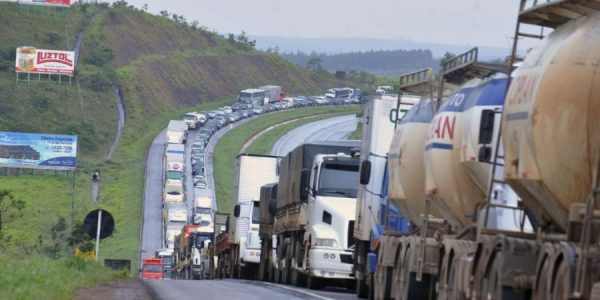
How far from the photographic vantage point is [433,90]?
925 inches

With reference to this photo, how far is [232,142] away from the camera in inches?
5310

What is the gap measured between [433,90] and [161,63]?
148219 mm

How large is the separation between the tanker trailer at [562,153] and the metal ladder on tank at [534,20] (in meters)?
0.17

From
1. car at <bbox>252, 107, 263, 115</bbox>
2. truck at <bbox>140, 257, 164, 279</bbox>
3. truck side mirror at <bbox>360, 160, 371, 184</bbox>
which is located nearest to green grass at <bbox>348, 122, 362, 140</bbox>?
car at <bbox>252, 107, 263, 115</bbox>

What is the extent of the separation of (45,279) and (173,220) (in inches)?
2780

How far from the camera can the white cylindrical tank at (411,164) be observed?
2202cm

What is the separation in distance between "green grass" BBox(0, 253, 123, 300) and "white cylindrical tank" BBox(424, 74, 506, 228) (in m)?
5.62

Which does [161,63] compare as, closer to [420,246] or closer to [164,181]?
[164,181]

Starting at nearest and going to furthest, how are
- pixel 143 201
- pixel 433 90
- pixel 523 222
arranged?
pixel 523 222, pixel 433 90, pixel 143 201

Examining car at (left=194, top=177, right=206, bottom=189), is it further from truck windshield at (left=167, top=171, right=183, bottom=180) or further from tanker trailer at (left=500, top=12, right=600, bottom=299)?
tanker trailer at (left=500, top=12, right=600, bottom=299)

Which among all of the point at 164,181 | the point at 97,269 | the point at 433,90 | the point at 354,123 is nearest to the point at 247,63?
the point at 354,123

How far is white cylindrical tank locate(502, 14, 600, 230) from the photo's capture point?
13.0 meters

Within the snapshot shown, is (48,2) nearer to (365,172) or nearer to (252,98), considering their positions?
(252,98)

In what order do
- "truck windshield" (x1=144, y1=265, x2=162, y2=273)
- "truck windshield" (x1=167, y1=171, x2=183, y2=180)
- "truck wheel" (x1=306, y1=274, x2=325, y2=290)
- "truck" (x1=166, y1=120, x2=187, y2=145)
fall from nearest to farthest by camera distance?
"truck wheel" (x1=306, y1=274, x2=325, y2=290), "truck windshield" (x1=144, y1=265, x2=162, y2=273), "truck windshield" (x1=167, y1=171, x2=183, y2=180), "truck" (x1=166, y1=120, x2=187, y2=145)
